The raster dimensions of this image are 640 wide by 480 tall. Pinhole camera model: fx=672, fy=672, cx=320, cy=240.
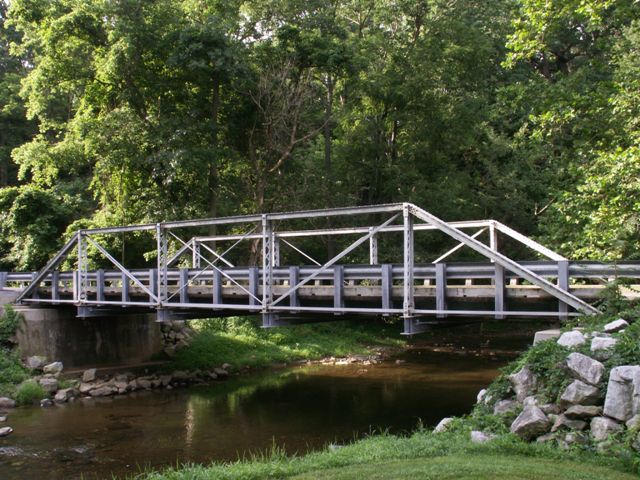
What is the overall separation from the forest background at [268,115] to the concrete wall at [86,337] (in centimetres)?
653

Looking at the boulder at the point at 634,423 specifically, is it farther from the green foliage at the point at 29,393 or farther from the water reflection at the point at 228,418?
the green foliage at the point at 29,393

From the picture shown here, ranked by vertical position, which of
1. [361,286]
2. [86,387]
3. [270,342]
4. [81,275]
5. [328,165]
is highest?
[328,165]

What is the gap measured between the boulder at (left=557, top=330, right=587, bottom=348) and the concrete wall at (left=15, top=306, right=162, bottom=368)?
828 inches

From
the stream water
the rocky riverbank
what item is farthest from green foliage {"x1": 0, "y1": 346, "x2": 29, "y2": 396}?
the rocky riverbank

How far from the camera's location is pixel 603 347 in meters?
11.4

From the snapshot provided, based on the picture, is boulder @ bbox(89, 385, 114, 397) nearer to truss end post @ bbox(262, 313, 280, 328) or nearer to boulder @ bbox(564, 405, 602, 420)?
truss end post @ bbox(262, 313, 280, 328)

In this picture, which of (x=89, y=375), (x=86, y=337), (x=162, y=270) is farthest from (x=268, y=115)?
(x=89, y=375)

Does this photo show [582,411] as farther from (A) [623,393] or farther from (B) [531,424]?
(B) [531,424]

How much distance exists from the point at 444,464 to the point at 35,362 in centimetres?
2053

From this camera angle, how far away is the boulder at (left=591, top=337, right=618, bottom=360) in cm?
1130

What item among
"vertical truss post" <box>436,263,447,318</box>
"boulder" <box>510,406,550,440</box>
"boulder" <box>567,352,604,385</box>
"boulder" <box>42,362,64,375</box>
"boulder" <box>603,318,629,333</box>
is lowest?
"boulder" <box>42,362,64,375</box>

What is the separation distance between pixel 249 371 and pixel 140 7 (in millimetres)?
18065

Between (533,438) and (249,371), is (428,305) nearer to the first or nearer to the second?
(533,438)

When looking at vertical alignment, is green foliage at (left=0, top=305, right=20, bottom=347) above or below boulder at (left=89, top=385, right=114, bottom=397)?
above
